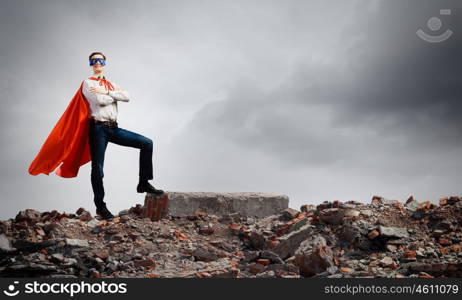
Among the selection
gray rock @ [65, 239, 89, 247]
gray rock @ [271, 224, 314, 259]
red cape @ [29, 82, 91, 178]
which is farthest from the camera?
red cape @ [29, 82, 91, 178]

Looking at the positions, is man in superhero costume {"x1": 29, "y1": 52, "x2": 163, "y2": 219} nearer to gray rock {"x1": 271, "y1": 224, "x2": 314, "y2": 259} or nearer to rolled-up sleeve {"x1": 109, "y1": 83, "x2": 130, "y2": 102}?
rolled-up sleeve {"x1": 109, "y1": 83, "x2": 130, "y2": 102}

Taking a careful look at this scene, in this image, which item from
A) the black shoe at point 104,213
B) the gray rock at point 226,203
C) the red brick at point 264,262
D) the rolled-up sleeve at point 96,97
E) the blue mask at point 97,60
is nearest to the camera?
the red brick at point 264,262

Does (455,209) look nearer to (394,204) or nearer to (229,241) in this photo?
(394,204)

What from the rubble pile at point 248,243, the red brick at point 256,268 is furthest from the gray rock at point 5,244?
the red brick at point 256,268

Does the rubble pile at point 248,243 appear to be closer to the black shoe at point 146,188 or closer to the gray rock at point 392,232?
the gray rock at point 392,232

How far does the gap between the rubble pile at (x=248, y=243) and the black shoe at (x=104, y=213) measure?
0.38ft

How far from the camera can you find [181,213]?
8.62m

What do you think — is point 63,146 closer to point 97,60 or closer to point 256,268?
point 97,60

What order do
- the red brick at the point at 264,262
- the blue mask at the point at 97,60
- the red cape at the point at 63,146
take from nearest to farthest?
the red brick at the point at 264,262 < the blue mask at the point at 97,60 < the red cape at the point at 63,146

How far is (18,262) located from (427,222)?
→ 6.14 meters

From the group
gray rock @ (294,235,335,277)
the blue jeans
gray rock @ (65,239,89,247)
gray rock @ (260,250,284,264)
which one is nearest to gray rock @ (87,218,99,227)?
the blue jeans

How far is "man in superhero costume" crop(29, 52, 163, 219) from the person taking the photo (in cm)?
774

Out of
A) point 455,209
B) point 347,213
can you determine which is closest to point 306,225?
point 347,213

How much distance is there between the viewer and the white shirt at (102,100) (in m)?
7.70
